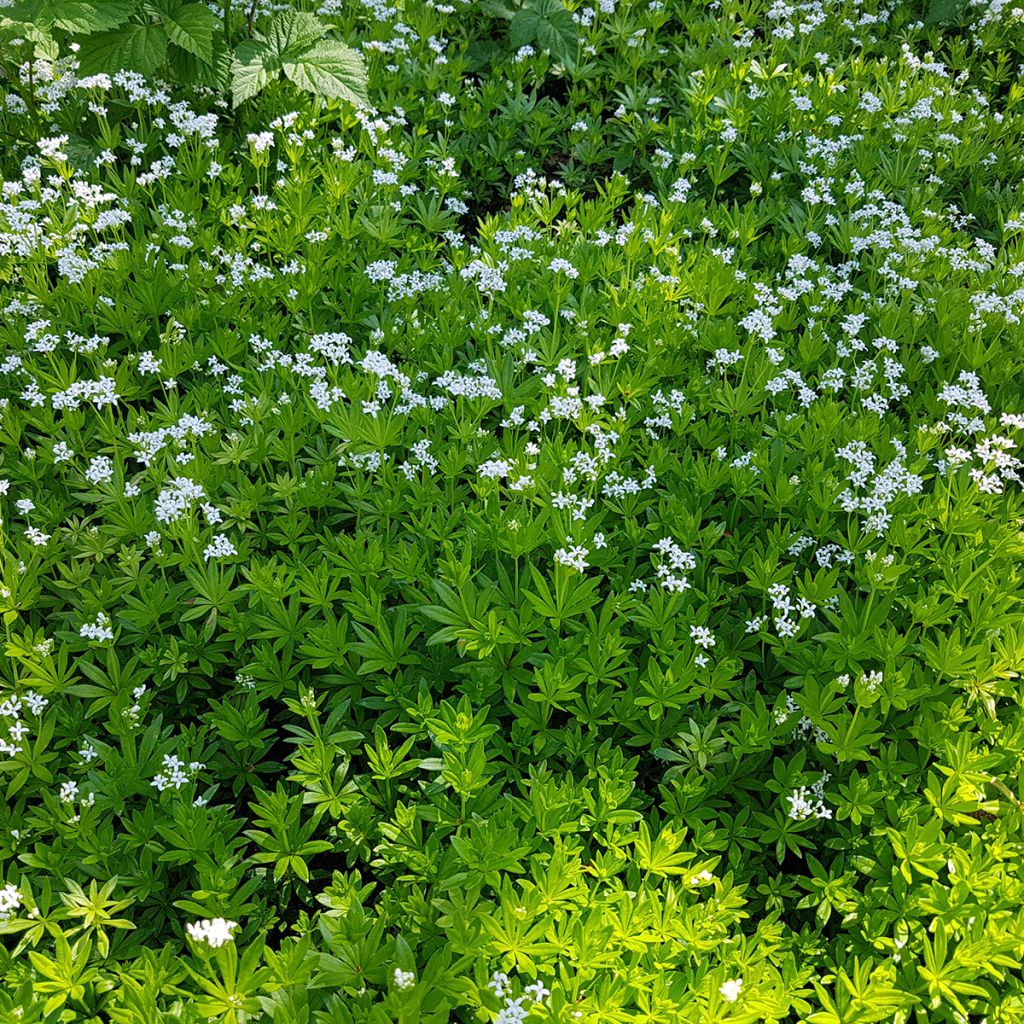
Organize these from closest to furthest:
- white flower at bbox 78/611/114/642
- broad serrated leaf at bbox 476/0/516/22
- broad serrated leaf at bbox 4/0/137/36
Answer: white flower at bbox 78/611/114/642
broad serrated leaf at bbox 4/0/137/36
broad serrated leaf at bbox 476/0/516/22

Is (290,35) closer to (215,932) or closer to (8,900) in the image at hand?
(8,900)

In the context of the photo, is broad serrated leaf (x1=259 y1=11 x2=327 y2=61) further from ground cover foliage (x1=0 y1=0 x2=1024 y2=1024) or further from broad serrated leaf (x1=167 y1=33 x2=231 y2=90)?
broad serrated leaf (x1=167 y1=33 x2=231 y2=90)

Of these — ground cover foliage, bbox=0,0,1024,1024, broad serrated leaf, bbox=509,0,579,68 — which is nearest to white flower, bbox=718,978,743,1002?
ground cover foliage, bbox=0,0,1024,1024

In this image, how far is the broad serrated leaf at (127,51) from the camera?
214 inches

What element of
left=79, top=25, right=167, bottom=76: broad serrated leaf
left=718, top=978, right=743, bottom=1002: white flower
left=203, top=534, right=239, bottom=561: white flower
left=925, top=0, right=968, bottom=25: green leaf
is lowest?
left=203, top=534, right=239, bottom=561: white flower

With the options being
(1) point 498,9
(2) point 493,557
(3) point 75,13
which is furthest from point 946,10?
(2) point 493,557

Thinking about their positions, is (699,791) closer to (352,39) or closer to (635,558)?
(635,558)

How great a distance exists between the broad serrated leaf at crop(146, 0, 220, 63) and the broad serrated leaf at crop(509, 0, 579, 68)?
7.71 ft

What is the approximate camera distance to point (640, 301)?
4.89m

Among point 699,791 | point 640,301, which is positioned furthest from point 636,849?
point 640,301

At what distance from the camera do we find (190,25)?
17.5 feet

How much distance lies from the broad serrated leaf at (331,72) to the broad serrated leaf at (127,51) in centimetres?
76

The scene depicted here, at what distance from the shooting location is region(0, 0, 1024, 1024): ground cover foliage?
290 cm

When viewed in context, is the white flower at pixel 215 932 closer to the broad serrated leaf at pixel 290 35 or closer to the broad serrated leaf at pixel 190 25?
the broad serrated leaf at pixel 190 25
